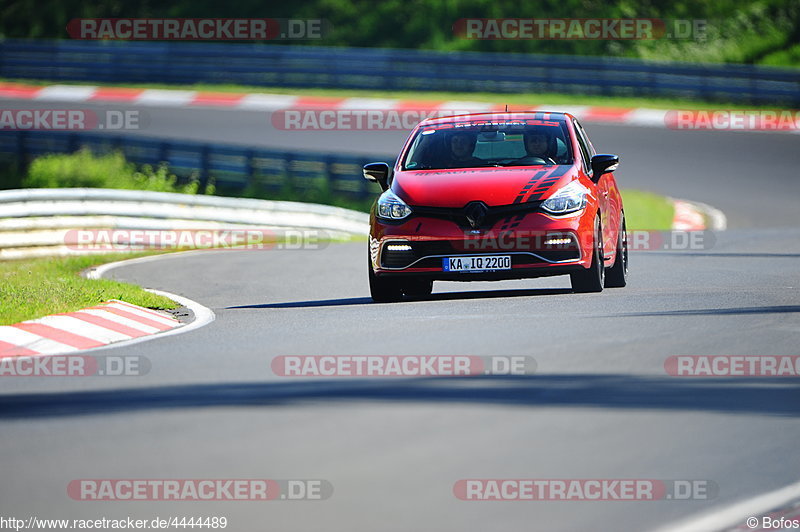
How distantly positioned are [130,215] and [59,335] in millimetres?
10917

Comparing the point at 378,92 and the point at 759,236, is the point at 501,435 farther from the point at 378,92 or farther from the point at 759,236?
the point at 378,92

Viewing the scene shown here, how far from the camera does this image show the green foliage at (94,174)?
28.9 metres

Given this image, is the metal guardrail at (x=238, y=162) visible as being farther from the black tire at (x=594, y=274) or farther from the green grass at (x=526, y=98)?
the black tire at (x=594, y=274)

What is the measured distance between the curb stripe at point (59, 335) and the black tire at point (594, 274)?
171 inches

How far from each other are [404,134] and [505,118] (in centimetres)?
2126

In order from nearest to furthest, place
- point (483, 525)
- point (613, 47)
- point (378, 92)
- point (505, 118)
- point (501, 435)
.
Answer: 1. point (483, 525)
2. point (501, 435)
3. point (505, 118)
4. point (378, 92)
5. point (613, 47)

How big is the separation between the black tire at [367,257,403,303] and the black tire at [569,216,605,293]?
1547mm

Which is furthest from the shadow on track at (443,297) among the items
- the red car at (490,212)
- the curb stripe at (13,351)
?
the curb stripe at (13,351)

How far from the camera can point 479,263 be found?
12086 millimetres

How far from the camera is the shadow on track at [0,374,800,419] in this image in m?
7.55

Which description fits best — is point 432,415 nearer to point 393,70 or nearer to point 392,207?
point 392,207

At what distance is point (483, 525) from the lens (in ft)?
18.3

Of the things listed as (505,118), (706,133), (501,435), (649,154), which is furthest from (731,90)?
(501,435)

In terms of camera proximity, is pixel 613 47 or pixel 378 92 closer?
pixel 378 92
